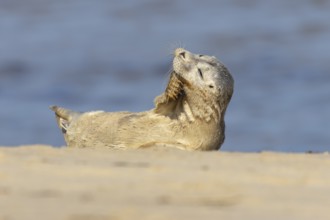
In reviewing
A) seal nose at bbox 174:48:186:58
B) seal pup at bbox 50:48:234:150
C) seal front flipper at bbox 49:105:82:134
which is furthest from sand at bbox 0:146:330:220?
seal front flipper at bbox 49:105:82:134

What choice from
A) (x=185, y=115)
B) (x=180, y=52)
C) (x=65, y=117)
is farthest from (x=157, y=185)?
(x=65, y=117)

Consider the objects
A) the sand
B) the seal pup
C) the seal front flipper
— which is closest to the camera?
the sand

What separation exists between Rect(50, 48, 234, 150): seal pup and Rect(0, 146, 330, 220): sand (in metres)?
1.39

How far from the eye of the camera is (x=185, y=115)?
8258 millimetres

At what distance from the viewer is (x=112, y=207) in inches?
186

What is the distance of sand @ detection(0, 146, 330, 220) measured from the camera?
470 cm

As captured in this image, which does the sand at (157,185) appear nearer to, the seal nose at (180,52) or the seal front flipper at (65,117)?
the seal nose at (180,52)

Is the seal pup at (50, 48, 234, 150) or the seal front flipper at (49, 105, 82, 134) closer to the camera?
the seal pup at (50, 48, 234, 150)

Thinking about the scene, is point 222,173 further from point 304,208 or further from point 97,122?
point 97,122

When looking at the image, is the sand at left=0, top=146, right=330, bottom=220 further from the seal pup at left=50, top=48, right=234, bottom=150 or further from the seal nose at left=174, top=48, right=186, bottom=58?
the seal nose at left=174, top=48, right=186, bottom=58

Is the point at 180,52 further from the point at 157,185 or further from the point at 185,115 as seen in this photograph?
the point at 157,185

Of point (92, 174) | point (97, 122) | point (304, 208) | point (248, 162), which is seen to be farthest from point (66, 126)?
point (304, 208)

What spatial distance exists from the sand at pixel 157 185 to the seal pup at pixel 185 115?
1.39 meters

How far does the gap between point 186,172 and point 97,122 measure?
10.1 feet
